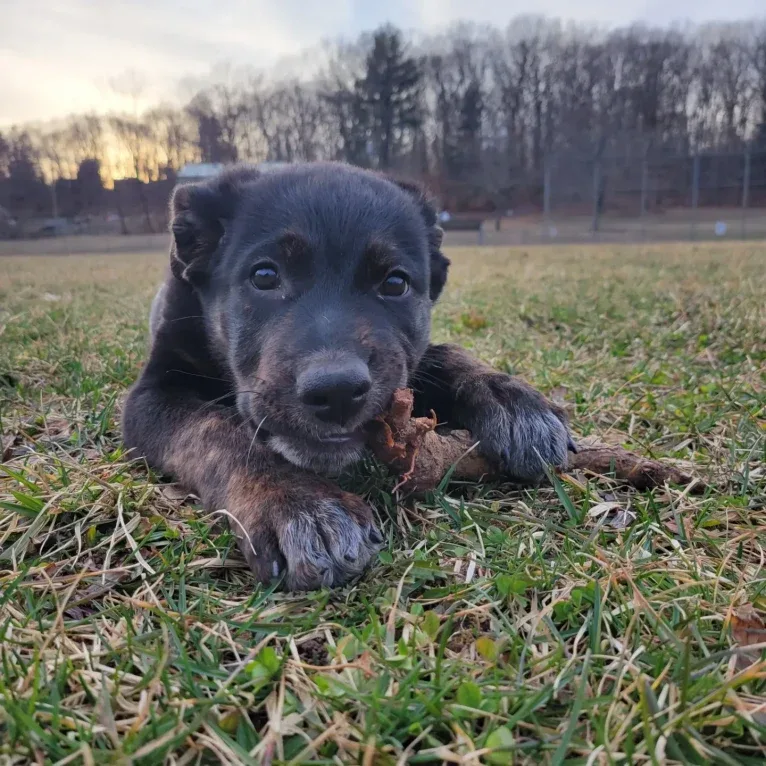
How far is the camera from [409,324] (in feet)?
9.72

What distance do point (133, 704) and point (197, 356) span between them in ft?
7.04

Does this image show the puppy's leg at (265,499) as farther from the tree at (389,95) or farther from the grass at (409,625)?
the tree at (389,95)

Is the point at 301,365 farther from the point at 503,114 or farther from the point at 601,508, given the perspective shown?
the point at 503,114

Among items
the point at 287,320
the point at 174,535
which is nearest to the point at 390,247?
the point at 287,320

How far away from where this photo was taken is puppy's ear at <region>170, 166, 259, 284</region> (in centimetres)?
315

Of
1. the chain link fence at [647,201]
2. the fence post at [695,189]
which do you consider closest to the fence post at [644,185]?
the chain link fence at [647,201]

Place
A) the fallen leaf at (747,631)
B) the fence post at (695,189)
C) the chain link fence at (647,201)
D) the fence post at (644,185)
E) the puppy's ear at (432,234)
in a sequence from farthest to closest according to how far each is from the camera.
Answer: the fence post at (644,185) → the fence post at (695,189) → the chain link fence at (647,201) → the puppy's ear at (432,234) → the fallen leaf at (747,631)

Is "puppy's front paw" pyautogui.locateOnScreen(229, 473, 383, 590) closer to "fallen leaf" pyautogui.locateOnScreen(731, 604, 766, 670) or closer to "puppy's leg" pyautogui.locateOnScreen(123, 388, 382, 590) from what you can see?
"puppy's leg" pyautogui.locateOnScreen(123, 388, 382, 590)

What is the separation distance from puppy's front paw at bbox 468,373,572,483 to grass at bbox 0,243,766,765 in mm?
122

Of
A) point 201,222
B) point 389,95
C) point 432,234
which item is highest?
point 389,95

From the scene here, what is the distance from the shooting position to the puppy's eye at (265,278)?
277cm

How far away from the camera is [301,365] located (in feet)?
7.30

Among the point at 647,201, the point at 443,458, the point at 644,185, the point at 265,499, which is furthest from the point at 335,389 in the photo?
the point at 644,185

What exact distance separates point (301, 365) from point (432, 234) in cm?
174
